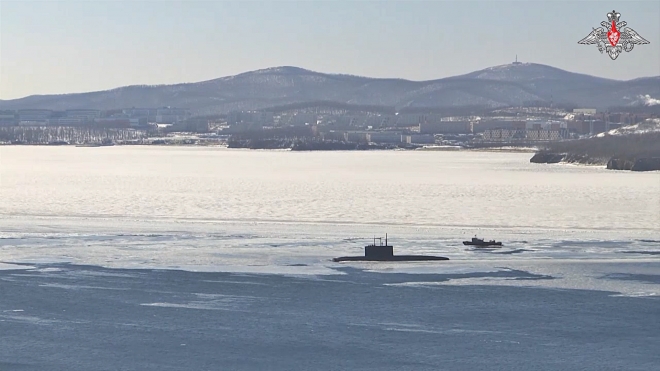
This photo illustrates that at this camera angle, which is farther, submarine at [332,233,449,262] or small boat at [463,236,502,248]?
small boat at [463,236,502,248]

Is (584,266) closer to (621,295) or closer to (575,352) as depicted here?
(621,295)

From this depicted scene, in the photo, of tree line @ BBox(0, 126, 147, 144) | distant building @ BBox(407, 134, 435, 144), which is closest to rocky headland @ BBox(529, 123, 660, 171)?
distant building @ BBox(407, 134, 435, 144)

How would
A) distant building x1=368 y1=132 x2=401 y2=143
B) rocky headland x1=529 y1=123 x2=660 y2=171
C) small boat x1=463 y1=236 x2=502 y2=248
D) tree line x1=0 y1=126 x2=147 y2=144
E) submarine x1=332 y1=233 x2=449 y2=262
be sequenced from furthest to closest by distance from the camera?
1. tree line x1=0 y1=126 x2=147 y2=144
2. distant building x1=368 y1=132 x2=401 y2=143
3. rocky headland x1=529 y1=123 x2=660 y2=171
4. small boat x1=463 y1=236 x2=502 y2=248
5. submarine x1=332 y1=233 x2=449 y2=262

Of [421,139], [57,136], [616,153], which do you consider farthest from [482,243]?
[57,136]

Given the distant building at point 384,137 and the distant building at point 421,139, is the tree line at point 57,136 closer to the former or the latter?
the distant building at point 384,137

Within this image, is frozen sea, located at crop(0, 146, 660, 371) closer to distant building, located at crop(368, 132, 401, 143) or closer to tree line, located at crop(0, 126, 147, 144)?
distant building, located at crop(368, 132, 401, 143)

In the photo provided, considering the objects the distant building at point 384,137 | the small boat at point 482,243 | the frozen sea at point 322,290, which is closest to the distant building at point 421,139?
the distant building at point 384,137

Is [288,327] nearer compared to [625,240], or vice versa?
[288,327]

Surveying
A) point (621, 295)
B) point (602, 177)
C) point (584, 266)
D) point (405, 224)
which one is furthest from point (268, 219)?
point (602, 177)

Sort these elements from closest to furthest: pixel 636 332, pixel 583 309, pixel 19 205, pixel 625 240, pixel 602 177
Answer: pixel 636 332, pixel 583 309, pixel 625 240, pixel 19 205, pixel 602 177
